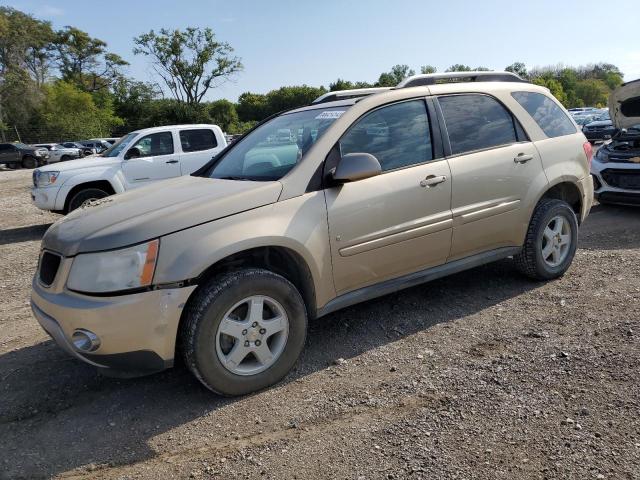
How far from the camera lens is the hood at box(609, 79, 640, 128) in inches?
324

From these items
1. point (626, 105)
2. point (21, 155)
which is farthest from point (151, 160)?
point (21, 155)

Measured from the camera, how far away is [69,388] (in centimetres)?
341

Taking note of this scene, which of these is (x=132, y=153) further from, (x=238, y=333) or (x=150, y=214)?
(x=238, y=333)

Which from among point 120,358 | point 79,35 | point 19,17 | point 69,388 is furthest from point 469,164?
point 79,35

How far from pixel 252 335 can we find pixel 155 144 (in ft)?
25.6

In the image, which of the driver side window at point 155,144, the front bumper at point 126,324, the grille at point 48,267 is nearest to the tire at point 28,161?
the driver side window at point 155,144

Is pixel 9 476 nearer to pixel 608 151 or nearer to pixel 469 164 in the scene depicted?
pixel 469 164

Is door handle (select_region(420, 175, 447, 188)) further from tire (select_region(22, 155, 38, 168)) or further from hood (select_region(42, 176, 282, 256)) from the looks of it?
tire (select_region(22, 155, 38, 168))

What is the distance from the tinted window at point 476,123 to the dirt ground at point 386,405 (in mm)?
1341

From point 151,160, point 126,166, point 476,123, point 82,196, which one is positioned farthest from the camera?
point 151,160

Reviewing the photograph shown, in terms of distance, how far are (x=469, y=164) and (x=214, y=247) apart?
7.11ft

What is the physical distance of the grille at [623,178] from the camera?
757cm

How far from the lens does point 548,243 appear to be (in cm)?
470

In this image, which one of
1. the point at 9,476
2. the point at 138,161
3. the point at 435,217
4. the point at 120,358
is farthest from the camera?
the point at 138,161
